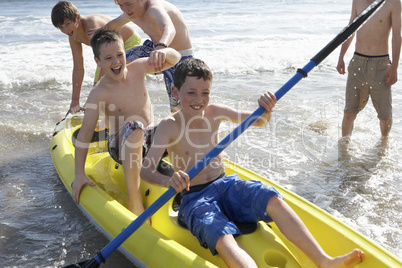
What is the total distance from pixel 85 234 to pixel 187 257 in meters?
1.15

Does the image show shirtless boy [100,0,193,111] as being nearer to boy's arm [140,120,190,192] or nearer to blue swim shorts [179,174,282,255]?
boy's arm [140,120,190,192]

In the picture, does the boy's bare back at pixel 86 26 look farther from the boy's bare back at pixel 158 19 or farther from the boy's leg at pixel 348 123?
the boy's leg at pixel 348 123

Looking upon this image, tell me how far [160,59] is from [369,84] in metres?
2.23

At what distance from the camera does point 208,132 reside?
281 centimetres

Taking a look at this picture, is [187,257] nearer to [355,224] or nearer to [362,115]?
[355,224]

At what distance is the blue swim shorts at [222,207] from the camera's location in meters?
2.36

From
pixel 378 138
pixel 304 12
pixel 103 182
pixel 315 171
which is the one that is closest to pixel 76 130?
pixel 103 182

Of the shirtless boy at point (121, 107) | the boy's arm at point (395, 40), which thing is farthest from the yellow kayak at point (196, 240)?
the boy's arm at point (395, 40)

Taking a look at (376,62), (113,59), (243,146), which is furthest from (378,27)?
(113,59)

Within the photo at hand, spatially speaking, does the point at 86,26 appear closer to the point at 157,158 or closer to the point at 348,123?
the point at 157,158

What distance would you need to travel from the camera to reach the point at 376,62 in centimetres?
422

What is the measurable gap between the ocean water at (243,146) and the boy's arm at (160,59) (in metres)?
1.24

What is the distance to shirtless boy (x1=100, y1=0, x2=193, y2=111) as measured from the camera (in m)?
3.56

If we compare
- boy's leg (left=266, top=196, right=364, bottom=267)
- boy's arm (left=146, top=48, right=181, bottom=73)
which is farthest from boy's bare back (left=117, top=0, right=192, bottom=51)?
boy's leg (left=266, top=196, right=364, bottom=267)
